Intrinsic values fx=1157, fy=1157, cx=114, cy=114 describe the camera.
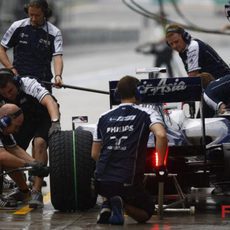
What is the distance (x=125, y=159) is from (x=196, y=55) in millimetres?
A: 3205

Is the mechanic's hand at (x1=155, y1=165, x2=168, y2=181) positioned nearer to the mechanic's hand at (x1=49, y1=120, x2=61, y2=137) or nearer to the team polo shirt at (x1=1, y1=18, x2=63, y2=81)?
the mechanic's hand at (x1=49, y1=120, x2=61, y2=137)

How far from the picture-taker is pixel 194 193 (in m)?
12.1

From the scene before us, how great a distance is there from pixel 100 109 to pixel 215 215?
11.8 m

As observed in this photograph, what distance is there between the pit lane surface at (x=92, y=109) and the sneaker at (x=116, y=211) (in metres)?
0.07

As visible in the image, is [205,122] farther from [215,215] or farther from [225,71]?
[225,71]

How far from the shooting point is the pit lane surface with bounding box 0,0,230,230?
10008 mm

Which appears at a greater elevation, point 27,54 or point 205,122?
point 27,54

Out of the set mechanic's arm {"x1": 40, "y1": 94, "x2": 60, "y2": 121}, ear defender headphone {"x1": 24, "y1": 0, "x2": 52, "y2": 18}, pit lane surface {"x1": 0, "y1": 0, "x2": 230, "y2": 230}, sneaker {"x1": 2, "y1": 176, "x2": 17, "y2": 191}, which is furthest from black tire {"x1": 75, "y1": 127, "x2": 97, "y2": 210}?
ear defender headphone {"x1": 24, "y1": 0, "x2": 52, "y2": 18}

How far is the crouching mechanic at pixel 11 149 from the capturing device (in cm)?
1095

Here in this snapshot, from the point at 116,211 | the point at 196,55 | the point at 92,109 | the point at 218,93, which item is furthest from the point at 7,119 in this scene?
the point at 92,109

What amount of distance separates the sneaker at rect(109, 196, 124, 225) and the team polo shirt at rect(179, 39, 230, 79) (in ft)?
11.0

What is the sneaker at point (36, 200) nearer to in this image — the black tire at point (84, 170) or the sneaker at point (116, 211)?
the black tire at point (84, 170)

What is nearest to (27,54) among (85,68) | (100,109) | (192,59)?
(192,59)

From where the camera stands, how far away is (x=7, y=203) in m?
11.2
